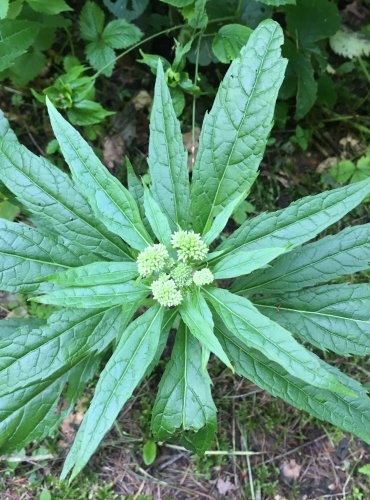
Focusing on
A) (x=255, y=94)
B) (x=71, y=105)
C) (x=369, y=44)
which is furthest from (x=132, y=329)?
(x=369, y=44)

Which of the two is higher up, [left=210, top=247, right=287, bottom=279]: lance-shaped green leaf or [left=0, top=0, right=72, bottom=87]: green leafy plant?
[left=0, top=0, right=72, bottom=87]: green leafy plant

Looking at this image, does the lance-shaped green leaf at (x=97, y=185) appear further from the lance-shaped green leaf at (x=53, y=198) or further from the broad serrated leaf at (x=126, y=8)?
the broad serrated leaf at (x=126, y=8)

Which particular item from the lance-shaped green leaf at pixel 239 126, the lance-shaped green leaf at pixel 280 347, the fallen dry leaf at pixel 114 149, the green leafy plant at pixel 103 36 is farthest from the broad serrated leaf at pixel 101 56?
the lance-shaped green leaf at pixel 280 347

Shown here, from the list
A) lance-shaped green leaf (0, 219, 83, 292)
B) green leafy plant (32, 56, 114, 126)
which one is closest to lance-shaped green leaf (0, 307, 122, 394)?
lance-shaped green leaf (0, 219, 83, 292)

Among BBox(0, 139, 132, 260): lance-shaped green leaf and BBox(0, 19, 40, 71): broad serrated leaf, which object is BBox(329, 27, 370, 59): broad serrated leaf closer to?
BBox(0, 19, 40, 71): broad serrated leaf

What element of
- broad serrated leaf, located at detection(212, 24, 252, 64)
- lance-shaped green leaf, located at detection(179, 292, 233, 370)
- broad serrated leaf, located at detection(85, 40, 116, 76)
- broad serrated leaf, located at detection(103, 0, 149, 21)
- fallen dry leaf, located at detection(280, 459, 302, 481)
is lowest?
fallen dry leaf, located at detection(280, 459, 302, 481)

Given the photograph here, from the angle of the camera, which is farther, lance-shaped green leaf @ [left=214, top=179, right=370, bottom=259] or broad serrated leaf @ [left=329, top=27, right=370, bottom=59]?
broad serrated leaf @ [left=329, top=27, right=370, bottom=59]

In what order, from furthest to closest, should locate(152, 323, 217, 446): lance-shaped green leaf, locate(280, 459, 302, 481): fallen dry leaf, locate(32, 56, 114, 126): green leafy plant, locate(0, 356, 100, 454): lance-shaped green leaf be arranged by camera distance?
locate(280, 459, 302, 481): fallen dry leaf < locate(32, 56, 114, 126): green leafy plant < locate(0, 356, 100, 454): lance-shaped green leaf < locate(152, 323, 217, 446): lance-shaped green leaf

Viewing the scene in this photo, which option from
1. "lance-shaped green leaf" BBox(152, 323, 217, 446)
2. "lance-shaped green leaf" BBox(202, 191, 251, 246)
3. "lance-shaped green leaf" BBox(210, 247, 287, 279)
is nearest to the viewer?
"lance-shaped green leaf" BBox(210, 247, 287, 279)
